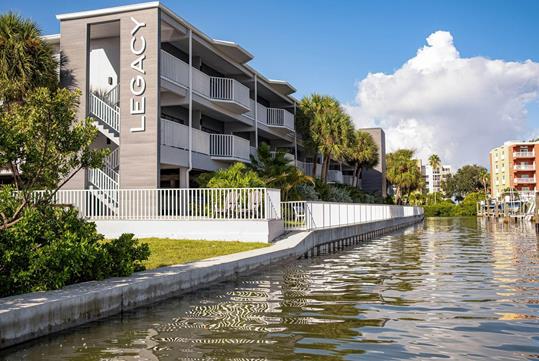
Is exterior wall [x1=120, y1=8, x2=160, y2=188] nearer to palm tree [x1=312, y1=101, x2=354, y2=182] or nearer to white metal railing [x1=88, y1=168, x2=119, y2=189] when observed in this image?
white metal railing [x1=88, y1=168, x2=119, y2=189]

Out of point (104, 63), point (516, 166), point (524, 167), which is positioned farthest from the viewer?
point (516, 166)

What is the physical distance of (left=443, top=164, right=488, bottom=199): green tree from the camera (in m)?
122

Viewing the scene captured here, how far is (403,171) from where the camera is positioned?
76.6 metres

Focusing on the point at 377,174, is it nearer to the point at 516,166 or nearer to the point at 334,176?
the point at 334,176

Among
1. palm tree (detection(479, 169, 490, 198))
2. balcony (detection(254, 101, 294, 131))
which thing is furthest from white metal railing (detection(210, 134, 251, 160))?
palm tree (detection(479, 169, 490, 198))

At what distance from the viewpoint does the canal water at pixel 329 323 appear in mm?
6277

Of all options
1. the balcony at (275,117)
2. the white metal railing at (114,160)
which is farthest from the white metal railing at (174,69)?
the balcony at (275,117)

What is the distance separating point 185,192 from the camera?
1967cm

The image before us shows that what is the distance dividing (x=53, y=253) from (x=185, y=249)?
296 inches

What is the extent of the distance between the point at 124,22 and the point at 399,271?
1610cm

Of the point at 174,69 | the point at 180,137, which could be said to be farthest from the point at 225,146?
the point at 174,69

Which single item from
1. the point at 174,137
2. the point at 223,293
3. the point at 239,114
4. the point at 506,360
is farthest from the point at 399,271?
the point at 239,114

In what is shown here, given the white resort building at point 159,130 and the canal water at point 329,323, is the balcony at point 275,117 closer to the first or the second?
the white resort building at point 159,130

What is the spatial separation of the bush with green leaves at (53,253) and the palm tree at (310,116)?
30872mm
